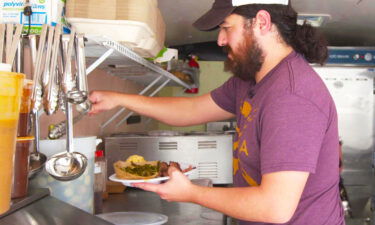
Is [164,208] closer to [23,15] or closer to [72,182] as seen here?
[72,182]

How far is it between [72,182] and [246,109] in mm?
619

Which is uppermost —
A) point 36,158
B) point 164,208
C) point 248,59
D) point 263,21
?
point 263,21

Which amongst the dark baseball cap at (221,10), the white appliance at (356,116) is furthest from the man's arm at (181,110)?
the white appliance at (356,116)

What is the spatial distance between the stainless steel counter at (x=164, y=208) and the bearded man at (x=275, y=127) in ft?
1.11

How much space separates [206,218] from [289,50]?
759 millimetres

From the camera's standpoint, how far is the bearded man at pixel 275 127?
110 cm

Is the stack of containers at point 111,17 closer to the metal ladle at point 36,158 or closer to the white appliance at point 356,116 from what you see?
the metal ladle at point 36,158

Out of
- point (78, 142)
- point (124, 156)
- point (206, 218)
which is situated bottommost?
point (206, 218)

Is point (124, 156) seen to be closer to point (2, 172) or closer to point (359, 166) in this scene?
point (2, 172)

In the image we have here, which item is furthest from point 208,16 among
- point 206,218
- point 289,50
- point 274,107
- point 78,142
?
point 206,218

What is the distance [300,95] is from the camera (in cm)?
113

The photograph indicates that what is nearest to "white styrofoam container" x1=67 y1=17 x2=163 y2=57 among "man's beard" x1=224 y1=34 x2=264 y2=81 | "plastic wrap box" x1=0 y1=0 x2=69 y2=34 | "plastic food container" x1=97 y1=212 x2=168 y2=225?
"plastic wrap box" x1=0 y1=0 x2=69 y2=34

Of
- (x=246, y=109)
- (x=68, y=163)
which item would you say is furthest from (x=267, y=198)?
(x=68, y=163)

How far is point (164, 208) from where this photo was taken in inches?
74.8
